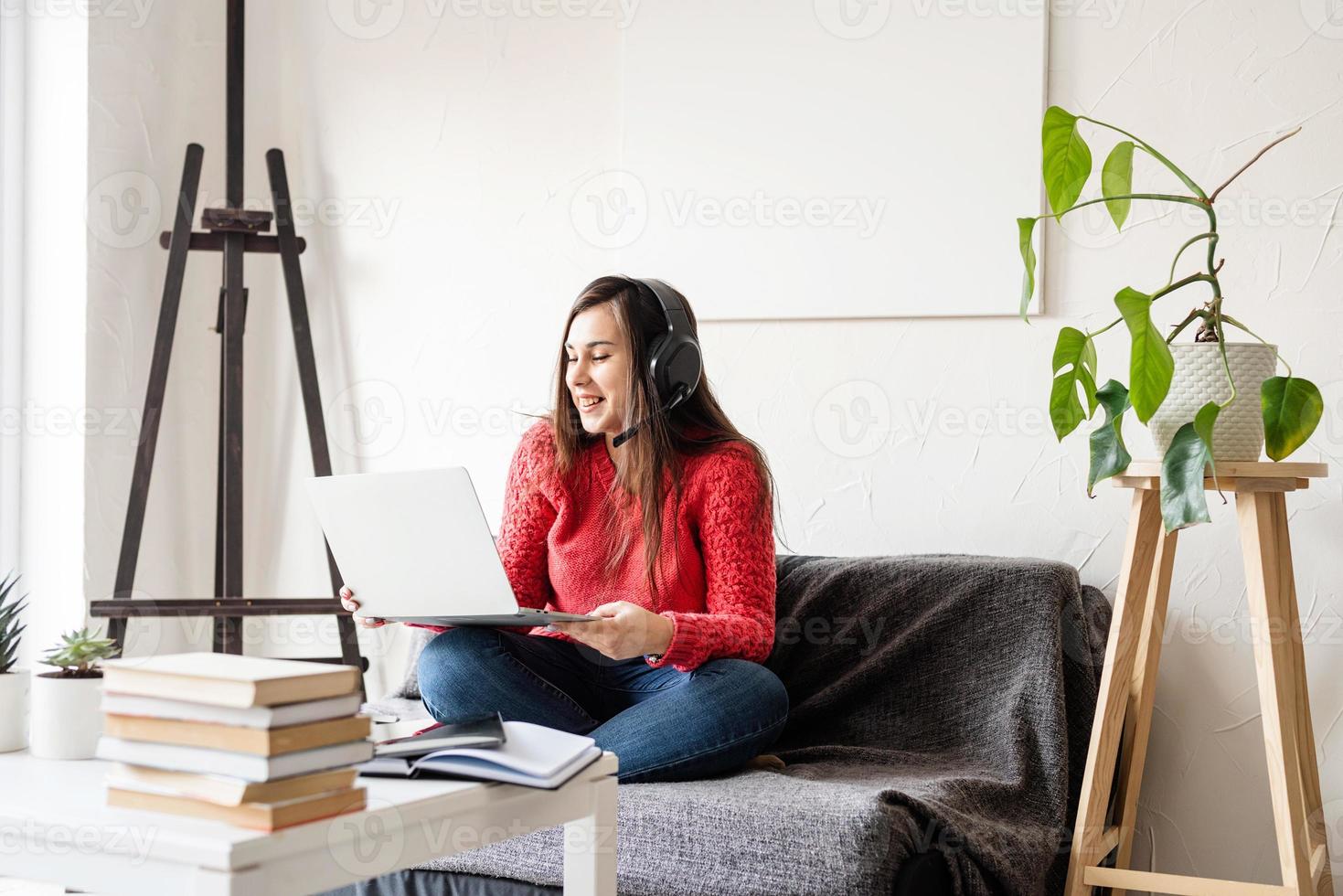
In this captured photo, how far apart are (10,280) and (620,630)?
5.30ft

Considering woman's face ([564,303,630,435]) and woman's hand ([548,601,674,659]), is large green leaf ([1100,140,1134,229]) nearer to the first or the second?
woman's face ([564,303,630,435])

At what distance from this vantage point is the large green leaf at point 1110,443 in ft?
5.12

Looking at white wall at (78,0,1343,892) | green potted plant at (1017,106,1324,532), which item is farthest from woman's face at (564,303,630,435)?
green potted plant at (1017,106,1324,532)

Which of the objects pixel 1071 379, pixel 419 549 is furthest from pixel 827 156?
pixel 419 549

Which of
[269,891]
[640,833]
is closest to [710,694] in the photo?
[640,833]

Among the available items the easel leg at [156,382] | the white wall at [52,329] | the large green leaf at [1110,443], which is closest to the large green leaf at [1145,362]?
the large green leaf at [1110,443]

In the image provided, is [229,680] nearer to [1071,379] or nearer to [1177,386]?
[1071,379]

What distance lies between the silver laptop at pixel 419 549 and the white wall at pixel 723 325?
0.87 m

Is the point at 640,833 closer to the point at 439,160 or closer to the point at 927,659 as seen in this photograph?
the point at 927,659

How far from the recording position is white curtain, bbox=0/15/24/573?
233cm

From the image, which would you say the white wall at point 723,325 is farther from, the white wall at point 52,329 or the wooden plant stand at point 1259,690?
the wooden plant stand at point 1259,690

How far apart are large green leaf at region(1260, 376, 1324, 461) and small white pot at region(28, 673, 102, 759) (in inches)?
52.1

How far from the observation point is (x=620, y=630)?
140 centimetres

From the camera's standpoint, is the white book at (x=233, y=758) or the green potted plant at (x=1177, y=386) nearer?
the white book at (x=233, y=758)
